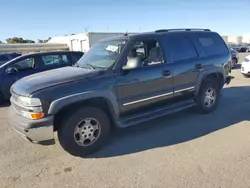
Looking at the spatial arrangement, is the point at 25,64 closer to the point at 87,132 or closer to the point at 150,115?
the point at 87,132

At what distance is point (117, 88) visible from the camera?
13.7ft

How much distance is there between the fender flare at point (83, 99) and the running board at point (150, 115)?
206 millimetres

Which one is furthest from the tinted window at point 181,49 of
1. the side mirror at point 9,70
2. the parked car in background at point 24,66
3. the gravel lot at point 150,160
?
the side mirror at point 9,70

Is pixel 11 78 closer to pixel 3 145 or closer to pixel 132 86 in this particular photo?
pixel 3 145

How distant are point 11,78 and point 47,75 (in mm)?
4357

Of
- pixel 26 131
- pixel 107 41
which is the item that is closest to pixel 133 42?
pixel 107 41

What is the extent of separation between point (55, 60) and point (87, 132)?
511 centimetres

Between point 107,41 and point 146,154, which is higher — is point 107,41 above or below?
above

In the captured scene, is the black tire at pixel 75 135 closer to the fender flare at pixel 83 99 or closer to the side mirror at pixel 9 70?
the fender flare at pixel 83 99

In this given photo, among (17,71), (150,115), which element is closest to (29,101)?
(150,115)

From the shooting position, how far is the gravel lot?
3213mm

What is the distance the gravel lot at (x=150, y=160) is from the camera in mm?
3213

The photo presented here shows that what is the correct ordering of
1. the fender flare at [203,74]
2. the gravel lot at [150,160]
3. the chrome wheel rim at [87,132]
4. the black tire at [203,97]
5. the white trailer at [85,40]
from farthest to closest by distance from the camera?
the white trailer at [85,40]
the black tire at [203,97]
the fender flare at [203,74]
the chrome wheel rim at [87,132]
the gravel lot at [150,160]

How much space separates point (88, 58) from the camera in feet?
16.2
